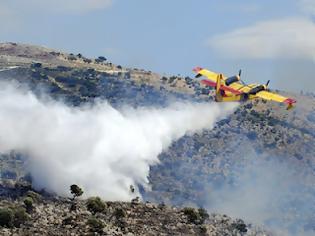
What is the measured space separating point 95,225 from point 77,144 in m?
32.8

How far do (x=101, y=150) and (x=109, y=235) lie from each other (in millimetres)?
38094

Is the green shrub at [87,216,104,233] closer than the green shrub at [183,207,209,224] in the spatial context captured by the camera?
Yes

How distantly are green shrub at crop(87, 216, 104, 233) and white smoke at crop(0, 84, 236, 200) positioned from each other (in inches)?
800

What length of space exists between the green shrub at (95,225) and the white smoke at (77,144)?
20325mm

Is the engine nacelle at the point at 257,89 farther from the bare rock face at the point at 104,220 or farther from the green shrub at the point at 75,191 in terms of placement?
the green shrub at the point at 75,191

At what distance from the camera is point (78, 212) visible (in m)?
110

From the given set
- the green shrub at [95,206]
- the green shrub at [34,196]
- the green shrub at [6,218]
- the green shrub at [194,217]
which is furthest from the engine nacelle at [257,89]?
the green shrub at [6,218]

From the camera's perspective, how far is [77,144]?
436 feet

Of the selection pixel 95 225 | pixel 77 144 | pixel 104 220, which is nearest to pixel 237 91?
pixel 77 144

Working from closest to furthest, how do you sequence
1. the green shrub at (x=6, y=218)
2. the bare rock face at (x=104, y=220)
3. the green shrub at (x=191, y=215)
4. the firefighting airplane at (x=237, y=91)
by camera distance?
the green shrub at (x=6, y=218), the bare rock face at (x=104, y=220), the green shrub at (x=191, y=215), the firefighting airplane at (x=237, y=91)

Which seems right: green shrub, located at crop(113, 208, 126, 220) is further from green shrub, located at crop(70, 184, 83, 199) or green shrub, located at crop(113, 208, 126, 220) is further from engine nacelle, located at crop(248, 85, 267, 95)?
engine nacelle, located at crop(248, 85, 267, 95)

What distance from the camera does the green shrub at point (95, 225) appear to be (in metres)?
101

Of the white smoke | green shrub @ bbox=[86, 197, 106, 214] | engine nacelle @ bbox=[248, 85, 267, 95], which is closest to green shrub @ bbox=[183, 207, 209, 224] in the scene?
the white smoke

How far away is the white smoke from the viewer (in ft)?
418
